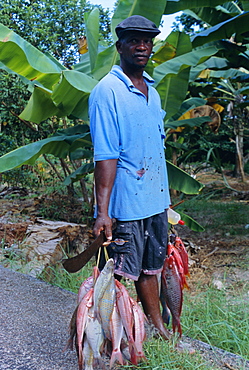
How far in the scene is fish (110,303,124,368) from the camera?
2.09 meters

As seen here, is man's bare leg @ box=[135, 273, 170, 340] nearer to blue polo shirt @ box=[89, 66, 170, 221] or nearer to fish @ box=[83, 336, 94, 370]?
blue polo shirt @ box=[89, 66, 170, 221]

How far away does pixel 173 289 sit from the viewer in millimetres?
2580

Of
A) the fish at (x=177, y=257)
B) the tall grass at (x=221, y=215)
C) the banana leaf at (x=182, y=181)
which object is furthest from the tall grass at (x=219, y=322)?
the tall grass at (x=221, y=215)

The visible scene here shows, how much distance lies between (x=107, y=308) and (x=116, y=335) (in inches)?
6.1

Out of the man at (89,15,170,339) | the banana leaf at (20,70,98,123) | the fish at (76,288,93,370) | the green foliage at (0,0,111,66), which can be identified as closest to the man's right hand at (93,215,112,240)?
the man at (89,15,170,339)

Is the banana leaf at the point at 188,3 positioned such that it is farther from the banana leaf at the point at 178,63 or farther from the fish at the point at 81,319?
the fish at the point at 81,319

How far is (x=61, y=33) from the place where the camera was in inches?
315

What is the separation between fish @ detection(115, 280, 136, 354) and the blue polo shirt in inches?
17.0

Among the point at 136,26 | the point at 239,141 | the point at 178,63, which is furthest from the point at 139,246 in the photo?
the point at 239,141

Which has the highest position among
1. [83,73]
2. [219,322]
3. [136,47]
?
[83,73]

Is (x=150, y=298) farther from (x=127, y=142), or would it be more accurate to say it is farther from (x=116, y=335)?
(x=127, y=142)

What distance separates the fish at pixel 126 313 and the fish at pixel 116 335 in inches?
0.9

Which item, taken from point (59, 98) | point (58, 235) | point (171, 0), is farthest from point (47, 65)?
point (58, 235)

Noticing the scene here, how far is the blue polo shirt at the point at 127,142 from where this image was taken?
2283mm
